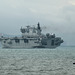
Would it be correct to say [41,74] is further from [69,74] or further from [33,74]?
[69,74]

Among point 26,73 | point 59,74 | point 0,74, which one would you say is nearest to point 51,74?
point 59,74

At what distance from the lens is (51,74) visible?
47.5 m

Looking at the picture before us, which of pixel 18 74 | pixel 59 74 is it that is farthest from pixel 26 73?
pixel 59 74

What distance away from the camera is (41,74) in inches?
1859

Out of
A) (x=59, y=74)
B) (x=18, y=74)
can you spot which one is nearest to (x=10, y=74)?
(x=18, y=74)

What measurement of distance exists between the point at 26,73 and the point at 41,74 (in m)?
2.75

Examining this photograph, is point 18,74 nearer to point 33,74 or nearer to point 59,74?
point 33,74

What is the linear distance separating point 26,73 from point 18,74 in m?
1.80

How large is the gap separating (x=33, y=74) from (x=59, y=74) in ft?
14.2

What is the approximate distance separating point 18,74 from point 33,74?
2.47 metres

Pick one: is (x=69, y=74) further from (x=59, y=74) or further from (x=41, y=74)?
(x=41, y=74)

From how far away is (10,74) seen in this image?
4691 cm

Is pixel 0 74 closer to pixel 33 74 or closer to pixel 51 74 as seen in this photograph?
pixel 33 74

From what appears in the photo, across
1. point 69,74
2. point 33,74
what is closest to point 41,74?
point 33,74
